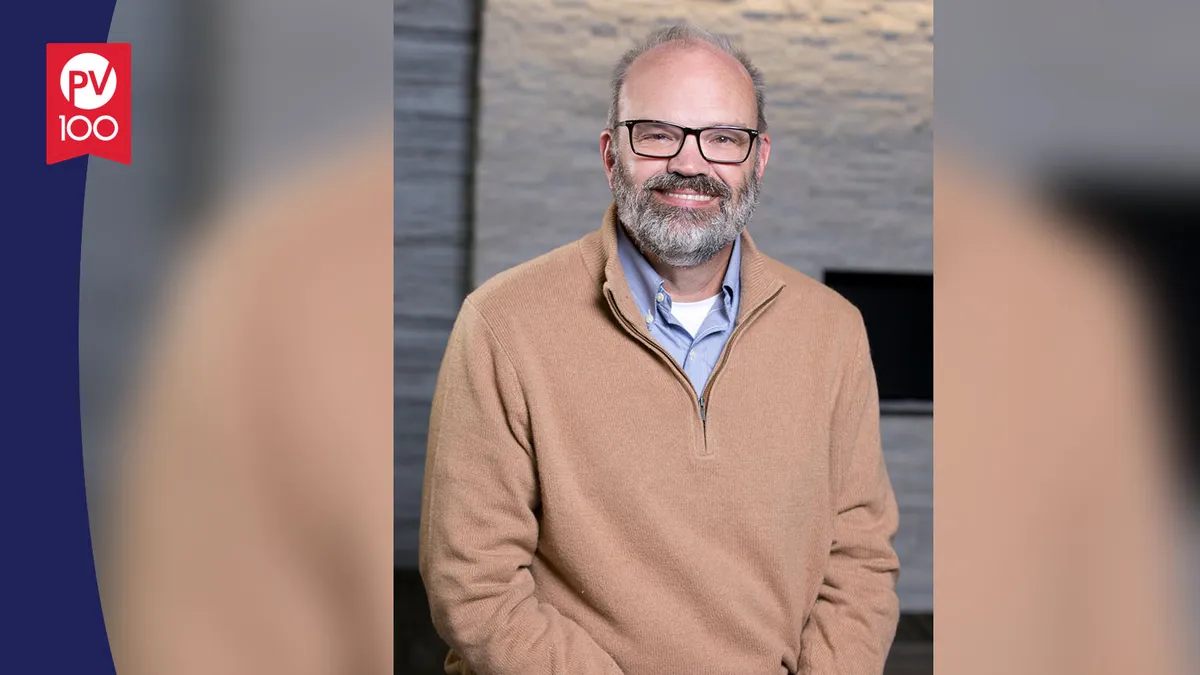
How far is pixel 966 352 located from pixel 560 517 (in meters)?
0.92

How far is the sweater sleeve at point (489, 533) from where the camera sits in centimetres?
160

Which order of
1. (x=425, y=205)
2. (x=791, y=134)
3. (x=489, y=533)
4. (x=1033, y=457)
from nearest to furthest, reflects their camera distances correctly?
(x=489, y=533), (x=1033, y=457), (x=425, y=205), (x=791, y=134)

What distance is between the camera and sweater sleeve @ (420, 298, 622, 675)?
5.24 feet

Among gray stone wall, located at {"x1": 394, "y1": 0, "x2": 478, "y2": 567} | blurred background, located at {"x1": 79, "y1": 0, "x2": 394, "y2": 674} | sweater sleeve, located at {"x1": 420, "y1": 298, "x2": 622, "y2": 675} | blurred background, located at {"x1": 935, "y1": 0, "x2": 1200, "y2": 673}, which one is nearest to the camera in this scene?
sweater sleeve, located at {"x1": 420, "y1": 298, "x2": 622, "y2": 675}

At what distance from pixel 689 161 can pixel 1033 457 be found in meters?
0.93

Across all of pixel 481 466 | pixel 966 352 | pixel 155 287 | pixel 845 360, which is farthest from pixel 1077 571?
pixel 155 287

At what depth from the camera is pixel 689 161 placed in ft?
5.52

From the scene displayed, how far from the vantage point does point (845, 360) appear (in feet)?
5.85

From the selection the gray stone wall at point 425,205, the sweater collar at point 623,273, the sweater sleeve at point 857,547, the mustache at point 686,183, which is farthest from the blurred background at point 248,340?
the gray stone wall at point 425,205


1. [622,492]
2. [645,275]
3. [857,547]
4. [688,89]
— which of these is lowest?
[857,547]

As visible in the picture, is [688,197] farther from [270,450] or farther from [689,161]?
[270,450]

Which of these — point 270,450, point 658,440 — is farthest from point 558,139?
point 658,440

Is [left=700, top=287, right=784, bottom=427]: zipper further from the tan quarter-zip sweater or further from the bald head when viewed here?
the bald head

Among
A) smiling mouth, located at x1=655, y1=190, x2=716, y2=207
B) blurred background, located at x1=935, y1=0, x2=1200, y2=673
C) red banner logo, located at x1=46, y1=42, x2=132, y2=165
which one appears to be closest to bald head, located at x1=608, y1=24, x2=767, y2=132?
smiling mouth, located at x1=655, y1=190, x2=716, y2=207
